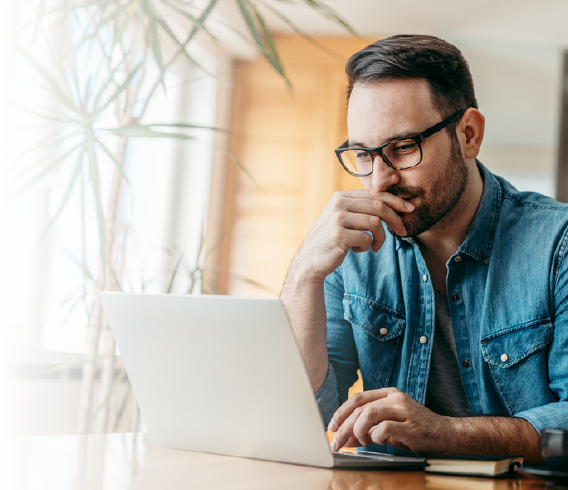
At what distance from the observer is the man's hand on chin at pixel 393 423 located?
1.01 meters

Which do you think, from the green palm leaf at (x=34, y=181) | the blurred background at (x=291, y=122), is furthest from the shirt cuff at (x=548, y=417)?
the blurred background at (x=291, y=122)

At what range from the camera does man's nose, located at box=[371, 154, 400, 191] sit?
4.78ft

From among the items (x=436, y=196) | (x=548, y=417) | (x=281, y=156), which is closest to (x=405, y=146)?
(x=436, y=196)

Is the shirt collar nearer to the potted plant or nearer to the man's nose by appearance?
the man's nose

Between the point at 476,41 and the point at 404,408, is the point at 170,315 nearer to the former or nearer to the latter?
the point at 404,408

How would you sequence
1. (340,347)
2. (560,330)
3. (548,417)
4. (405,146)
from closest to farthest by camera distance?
1. (548,417)
2. (560,330)
3. (405,146)
4. (340,347)

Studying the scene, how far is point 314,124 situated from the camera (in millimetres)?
4383

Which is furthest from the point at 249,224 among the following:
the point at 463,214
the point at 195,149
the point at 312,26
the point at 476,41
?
the point at 463,214

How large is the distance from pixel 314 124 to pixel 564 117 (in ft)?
4.70

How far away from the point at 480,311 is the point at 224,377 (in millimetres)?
701

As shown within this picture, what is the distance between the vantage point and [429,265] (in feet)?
5.22

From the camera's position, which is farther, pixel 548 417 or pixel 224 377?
pixel 548 417

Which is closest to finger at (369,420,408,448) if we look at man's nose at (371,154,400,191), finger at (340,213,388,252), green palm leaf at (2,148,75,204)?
finger at (340,213,388,252)

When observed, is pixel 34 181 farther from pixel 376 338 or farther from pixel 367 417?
pixel 367 417
